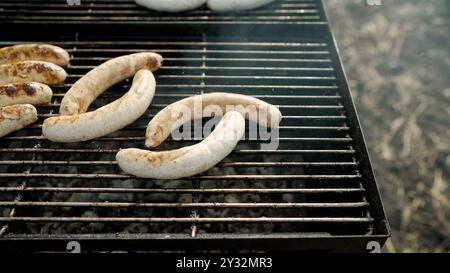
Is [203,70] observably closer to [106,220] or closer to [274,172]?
[274,172]

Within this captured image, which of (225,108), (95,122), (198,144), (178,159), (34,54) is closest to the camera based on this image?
(178,159)

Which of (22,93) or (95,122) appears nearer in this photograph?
(95,122)

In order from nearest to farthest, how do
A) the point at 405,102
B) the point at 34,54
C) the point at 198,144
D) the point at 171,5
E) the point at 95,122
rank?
the point at 198,144, the point at 95,122, the point at 34,54, the point at 171,5, the point at 405,102

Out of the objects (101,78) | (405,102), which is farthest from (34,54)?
(405,102)

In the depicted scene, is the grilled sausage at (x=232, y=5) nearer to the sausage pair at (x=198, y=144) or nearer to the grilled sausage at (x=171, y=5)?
the grilled sausage at (x=171, y=5)

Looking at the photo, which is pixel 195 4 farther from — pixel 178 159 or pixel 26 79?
pixel 178 159

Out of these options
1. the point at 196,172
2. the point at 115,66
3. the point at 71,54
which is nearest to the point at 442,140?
the point at 196,172

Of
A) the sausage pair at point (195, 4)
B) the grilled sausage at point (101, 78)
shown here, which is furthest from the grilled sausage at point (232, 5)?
the grilled sausage at point (101, 78)

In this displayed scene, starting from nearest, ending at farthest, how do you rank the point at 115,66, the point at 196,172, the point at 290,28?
the point at 196,172 < the point at 115,66 < the point at 290,28
